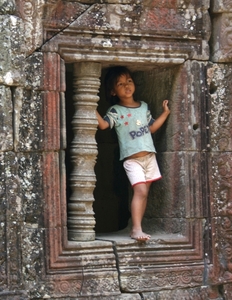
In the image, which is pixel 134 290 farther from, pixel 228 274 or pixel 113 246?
pixel 228 274

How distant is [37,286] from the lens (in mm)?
6461

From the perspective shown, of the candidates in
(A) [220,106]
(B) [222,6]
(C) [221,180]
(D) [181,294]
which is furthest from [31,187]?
(B) [222,6]

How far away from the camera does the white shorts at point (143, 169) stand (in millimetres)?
7039

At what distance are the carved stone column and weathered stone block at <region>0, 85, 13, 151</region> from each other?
64 cm

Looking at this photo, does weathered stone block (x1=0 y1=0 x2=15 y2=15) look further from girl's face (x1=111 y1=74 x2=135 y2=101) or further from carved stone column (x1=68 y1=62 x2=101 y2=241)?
girl's face (x1=111 y1=74 x2=135 y2=101)

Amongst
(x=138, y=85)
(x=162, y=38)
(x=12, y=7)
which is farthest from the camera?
(x=138, y=85)

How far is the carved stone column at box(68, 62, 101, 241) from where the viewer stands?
6.74 metres

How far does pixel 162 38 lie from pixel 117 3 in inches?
19.5

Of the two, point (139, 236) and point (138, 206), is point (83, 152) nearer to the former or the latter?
point (138, 206)

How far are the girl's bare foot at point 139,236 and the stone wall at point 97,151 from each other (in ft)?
0.21

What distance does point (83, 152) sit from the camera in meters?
6.76

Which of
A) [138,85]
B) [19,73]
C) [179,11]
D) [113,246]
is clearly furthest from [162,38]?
[113,246]

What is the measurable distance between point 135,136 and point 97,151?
0.37 meters

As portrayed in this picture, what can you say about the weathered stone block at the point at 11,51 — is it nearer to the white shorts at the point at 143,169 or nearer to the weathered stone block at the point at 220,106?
the white shorts at the point at 143,169
